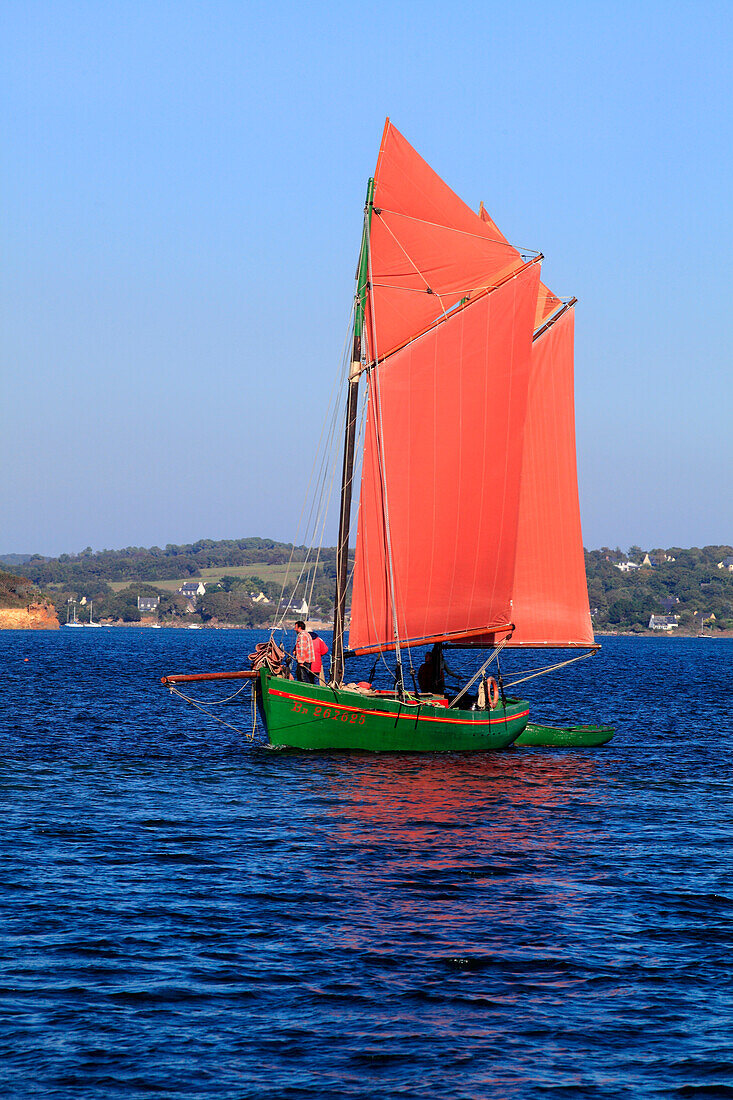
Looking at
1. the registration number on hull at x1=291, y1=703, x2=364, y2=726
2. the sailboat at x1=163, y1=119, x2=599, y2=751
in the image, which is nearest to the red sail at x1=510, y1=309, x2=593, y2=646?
the sailboat at x1=163, y1=119, x2=599, y2=751

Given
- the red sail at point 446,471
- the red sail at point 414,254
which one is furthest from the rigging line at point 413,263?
the red sail at point 446,471

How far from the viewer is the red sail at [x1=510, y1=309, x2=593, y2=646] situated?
4241cm

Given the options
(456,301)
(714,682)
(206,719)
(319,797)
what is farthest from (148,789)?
(714,682)

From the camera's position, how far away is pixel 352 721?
35281 millimetres

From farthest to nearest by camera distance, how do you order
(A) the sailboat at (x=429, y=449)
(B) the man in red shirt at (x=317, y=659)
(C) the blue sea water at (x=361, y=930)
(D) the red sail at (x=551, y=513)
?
(D) the red sail at (x=551, y=513)
(A) the sailboat at (x=429, y=449)
(B) the man in red shirt at (x=317, y=659)
(C) the blue sea water at (x=361, y=930)

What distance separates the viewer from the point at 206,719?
54188 mm

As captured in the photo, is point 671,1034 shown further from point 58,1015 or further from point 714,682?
point 714,682

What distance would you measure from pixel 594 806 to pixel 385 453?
12.7 metres

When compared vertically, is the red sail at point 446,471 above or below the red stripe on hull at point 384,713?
above

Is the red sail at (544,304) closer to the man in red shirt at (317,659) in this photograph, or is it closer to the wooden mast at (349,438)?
the wooden mast at (349,438)

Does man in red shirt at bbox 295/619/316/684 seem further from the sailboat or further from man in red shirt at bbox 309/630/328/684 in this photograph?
the sailboat

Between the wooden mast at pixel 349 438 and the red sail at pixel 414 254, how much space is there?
0.93ft

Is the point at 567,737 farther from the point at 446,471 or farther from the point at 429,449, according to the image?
the point at 429,449

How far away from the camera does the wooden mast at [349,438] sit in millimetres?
36906
